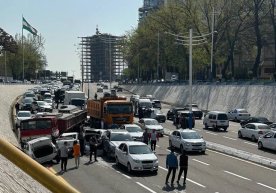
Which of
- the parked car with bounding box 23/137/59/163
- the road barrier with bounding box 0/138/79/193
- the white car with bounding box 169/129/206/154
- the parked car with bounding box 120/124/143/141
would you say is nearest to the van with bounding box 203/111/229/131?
the parked car with bounding box 120/124/143/141

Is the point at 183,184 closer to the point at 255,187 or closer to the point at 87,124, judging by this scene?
the point at 255,187

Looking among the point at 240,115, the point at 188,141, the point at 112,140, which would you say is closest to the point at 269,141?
the point at 188,141

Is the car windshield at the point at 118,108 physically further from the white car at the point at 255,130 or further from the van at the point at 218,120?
the white car at the point at 255,130

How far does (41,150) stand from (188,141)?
9.16m

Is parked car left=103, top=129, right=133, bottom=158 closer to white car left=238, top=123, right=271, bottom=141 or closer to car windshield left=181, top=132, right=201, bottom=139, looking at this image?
car windshield left=181, top=132, right=201, bottom=139

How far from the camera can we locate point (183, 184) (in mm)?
19328

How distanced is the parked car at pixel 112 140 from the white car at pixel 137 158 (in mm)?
2598

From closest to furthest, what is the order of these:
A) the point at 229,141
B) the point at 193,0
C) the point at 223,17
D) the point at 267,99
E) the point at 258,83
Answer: the point at 229,141 < the point at 267,99 < the point at 258,83 < the point at 223,17 < the point at 193,0

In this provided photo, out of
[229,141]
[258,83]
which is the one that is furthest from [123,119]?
[258,83]

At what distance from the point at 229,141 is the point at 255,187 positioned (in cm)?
1588

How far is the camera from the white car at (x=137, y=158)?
2153 cm

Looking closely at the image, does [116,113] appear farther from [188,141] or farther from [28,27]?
[28,27]

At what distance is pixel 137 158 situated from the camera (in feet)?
71.2

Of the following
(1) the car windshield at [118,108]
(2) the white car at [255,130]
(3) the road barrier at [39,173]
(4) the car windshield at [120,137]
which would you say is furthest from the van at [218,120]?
(3) the road barrier at [39,173]
